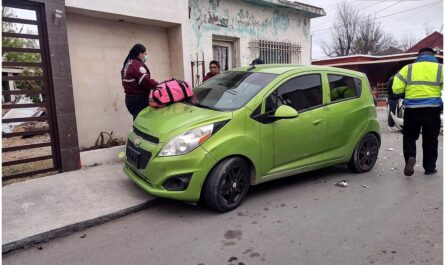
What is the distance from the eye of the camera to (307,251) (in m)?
3.18

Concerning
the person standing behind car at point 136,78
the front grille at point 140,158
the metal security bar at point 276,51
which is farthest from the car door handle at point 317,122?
the metal security bar at point 276,51

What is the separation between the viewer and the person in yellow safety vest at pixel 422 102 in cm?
498

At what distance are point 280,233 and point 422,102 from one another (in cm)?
307

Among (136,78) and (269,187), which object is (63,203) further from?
(269,187)

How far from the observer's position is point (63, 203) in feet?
13.8

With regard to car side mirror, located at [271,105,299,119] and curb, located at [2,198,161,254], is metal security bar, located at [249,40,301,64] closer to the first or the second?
car side mirror, located at [271,105,299,119]

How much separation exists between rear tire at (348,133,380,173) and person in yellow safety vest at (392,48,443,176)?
0.46 m

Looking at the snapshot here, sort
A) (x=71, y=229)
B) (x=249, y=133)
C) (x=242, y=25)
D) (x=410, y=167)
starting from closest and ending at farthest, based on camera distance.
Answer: (x=71, y=229), (x=249, y=133), (x=410, y=167), (x=242, y=25)

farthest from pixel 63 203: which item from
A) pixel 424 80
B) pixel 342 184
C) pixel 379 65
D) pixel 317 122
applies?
pixel 379 65

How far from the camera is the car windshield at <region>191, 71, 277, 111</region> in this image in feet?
14.3

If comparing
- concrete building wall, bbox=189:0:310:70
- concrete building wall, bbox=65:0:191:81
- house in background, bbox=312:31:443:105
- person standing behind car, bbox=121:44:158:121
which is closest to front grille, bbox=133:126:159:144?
person standing behind car, bbox=121:44:158:121

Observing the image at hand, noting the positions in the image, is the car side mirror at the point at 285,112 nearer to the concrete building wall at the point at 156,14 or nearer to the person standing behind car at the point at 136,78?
the person standing behind car at the point at 136,78

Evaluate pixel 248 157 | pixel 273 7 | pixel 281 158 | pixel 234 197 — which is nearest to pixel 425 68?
pixel 281 158

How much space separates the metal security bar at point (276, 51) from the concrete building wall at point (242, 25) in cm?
11
